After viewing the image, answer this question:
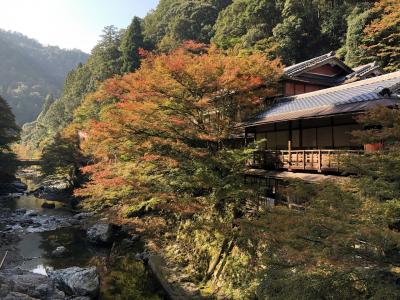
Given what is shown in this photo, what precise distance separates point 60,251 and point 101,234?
2.96m

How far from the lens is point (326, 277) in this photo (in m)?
7.45

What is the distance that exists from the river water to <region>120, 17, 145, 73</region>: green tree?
35985mm

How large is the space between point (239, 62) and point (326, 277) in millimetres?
12630

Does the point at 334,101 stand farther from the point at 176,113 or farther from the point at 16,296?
the point at 16,296

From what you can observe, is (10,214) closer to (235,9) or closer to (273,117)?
(273,117)

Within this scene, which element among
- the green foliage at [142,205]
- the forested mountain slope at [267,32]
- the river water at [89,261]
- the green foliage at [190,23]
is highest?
the green foliage at [190,23]

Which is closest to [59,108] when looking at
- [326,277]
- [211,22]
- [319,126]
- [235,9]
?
[211,22]

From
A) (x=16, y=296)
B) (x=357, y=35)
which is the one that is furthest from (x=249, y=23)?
(x=16, y=296)

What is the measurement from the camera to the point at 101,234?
82.4 ft

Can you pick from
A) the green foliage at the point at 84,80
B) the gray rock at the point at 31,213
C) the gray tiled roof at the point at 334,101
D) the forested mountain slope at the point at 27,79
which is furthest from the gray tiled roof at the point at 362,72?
the forested mountain slope at the point at 27,79

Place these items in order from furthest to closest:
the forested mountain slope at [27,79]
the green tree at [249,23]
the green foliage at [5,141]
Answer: the forested mountain slope at [27,79], the green tree at [249,23], the green foliage at [5,141]

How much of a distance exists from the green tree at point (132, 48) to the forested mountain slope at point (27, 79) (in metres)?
90.9

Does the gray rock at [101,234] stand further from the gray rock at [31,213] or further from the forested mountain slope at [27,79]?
the forested mountain slope at [27,79]

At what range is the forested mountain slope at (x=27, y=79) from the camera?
141 m
